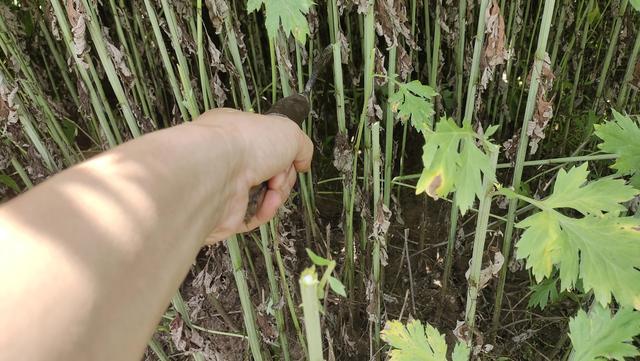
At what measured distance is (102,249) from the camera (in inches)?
23.2

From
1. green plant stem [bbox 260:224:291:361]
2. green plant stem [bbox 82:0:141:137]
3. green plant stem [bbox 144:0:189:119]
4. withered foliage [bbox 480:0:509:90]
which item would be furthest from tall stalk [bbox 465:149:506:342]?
green plant stem [bbox 82:0:141:137]

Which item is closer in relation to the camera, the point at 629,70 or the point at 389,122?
the point at 389,122

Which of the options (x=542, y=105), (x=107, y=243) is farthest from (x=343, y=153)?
(x=107, y=243)

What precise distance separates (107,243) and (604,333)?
83 cm

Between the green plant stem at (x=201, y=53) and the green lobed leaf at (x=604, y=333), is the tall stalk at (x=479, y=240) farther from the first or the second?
the green plant stem at (x=201, y=53)

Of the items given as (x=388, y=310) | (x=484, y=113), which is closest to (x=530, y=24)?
(x=484, y=113)

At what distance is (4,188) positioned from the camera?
5.26ft

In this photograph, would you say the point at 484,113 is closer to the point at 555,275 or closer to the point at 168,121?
the point at 555,275

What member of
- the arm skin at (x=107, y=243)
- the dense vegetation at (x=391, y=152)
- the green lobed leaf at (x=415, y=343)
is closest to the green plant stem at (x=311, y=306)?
the dense vegetation at (x=391, y=152)

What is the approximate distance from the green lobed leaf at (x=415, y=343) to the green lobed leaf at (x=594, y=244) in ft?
0.80

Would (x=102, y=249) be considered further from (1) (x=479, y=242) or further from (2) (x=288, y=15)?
(1) (x=479, y=242)

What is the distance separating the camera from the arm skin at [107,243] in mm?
525

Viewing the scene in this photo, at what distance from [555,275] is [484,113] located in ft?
1.78

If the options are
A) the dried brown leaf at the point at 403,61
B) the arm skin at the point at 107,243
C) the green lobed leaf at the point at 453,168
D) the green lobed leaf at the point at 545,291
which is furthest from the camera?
the green lobed leaf at the point at 545,291
